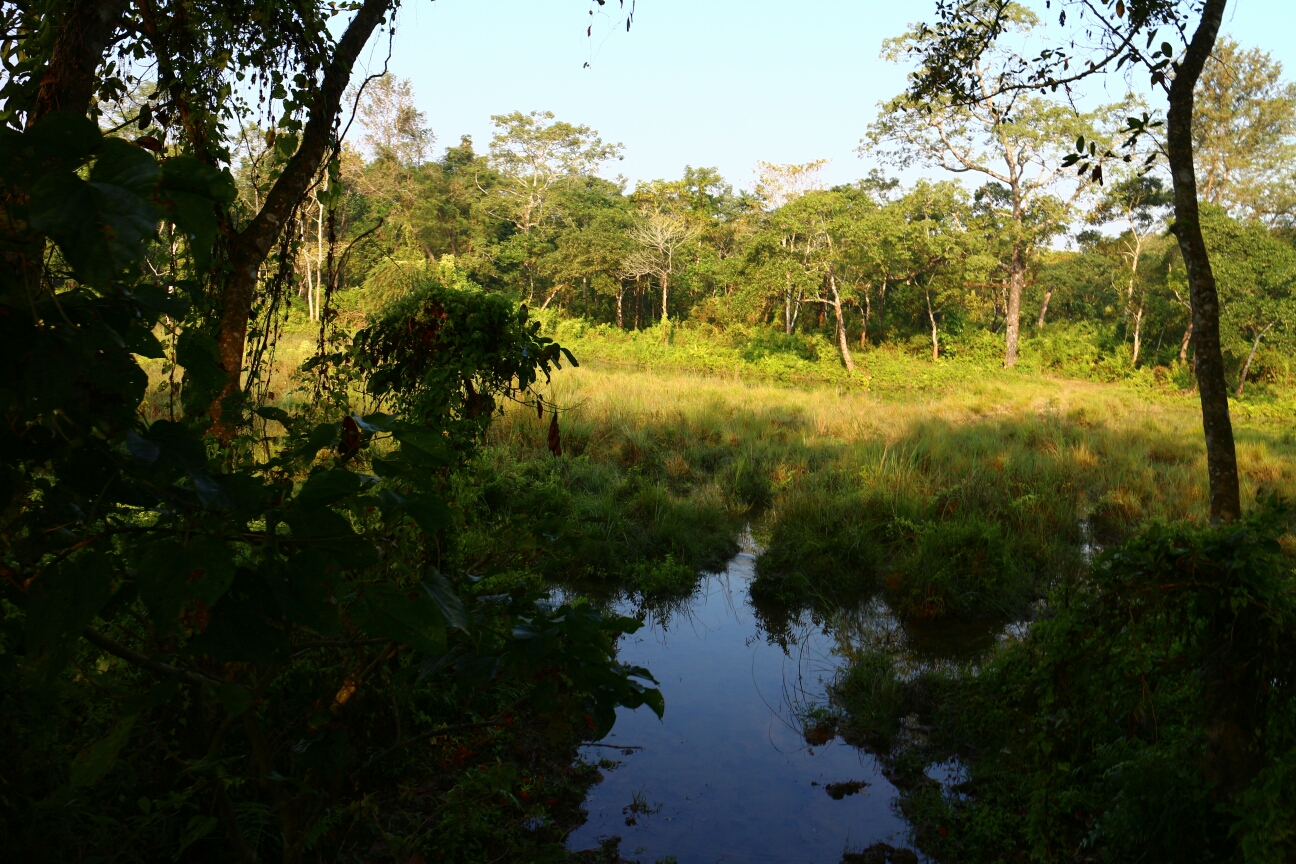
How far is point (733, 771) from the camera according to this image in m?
4.27

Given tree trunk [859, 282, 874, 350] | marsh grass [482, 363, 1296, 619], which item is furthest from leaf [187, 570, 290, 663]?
tree trunk [859, 282, 874, 350]

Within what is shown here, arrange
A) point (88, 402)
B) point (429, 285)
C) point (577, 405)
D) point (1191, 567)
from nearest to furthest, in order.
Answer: point (88, 402), point (1191, 567), point (429, 285), point (577, 405)

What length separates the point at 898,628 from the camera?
6.14 m

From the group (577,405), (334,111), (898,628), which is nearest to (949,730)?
(898,628)

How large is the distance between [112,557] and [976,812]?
3.83m

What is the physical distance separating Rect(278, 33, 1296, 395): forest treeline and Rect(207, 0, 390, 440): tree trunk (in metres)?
13.4

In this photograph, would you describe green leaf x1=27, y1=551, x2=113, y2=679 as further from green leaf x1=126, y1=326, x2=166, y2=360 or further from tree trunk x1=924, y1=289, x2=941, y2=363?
tree trunk x1=924, y1=289, x2=941, y2=363

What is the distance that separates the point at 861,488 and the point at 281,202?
261 inches

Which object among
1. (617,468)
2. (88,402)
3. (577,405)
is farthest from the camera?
(577,405)

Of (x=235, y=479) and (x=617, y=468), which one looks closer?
(x=235, y=479)

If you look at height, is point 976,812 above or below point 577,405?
below

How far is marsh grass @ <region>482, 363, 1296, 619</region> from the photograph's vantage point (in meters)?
6.90

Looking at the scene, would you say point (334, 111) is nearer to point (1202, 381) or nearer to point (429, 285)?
point (429, 285)

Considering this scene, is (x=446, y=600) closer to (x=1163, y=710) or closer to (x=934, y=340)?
(x=1163, y=710)
